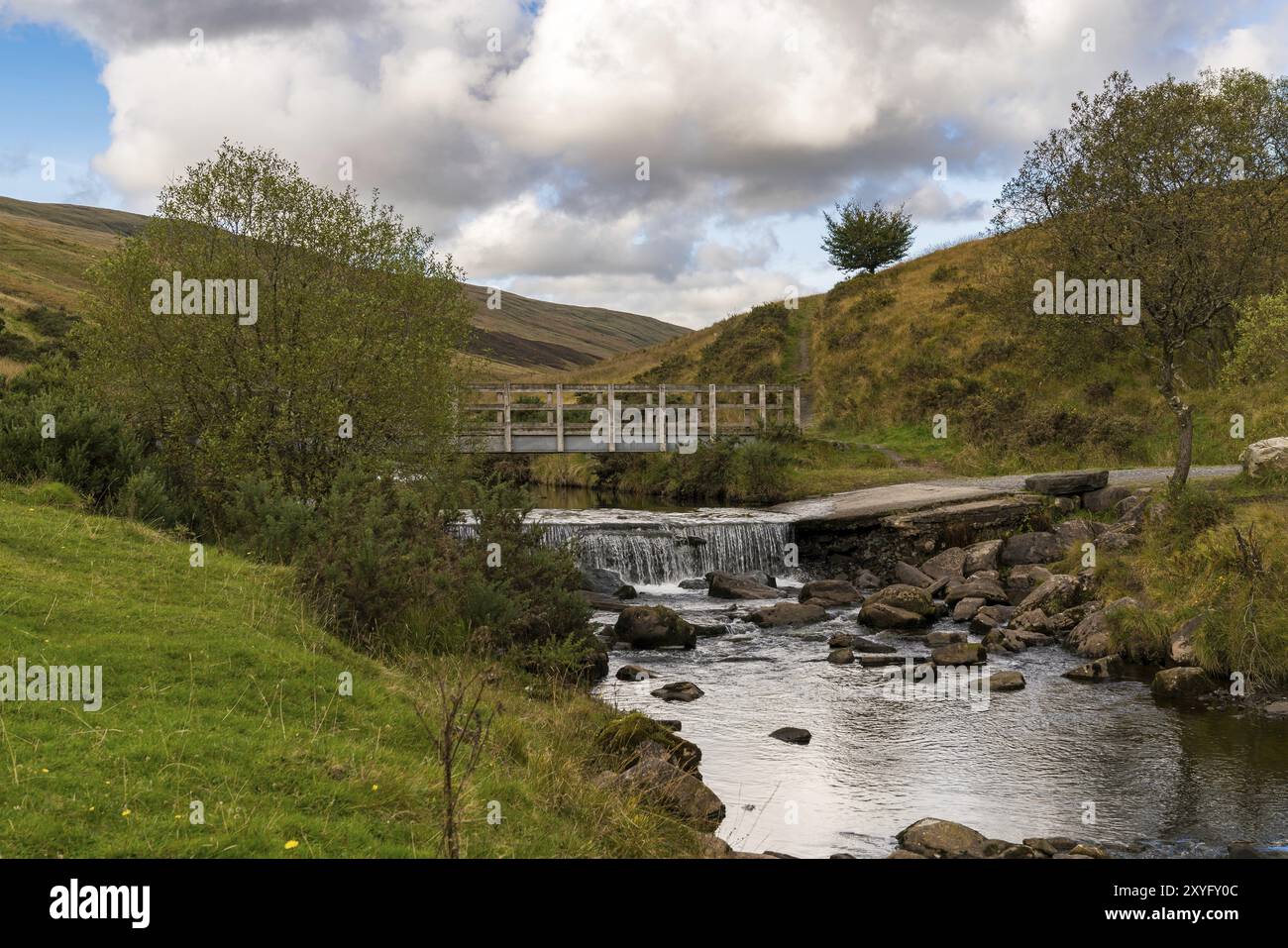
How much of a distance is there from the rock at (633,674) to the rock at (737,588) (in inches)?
271

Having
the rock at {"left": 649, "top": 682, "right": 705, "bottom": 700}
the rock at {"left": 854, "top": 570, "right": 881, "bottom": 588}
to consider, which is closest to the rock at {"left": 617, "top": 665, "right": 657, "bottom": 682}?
the rock at {"left": 649, "top": 682, "right": 705, "bottom": 700}

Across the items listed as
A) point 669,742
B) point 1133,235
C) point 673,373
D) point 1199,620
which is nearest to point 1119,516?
point 1133,235

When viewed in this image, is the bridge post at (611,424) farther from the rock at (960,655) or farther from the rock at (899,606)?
the rock at (960,655)

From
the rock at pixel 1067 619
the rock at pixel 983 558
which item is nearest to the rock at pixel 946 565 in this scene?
the rock at pixel 983 558

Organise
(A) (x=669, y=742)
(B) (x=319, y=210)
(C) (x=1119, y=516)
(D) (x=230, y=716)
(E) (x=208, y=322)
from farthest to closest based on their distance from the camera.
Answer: (C) (x=1119, y=516) → (B) (x=319, y=210) → (E) (x=208, y=322) → (A) (x=669, y=742) → (D) (x=230, y=716)

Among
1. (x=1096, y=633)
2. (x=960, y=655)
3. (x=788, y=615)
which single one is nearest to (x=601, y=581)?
(x=788, y=615)

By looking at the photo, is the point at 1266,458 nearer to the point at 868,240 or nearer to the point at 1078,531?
the point at 1078,531

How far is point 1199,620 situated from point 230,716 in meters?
14.9

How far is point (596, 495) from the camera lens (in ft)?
129

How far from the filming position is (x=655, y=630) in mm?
18875

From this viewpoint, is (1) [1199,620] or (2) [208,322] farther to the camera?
(2) [208,322]
